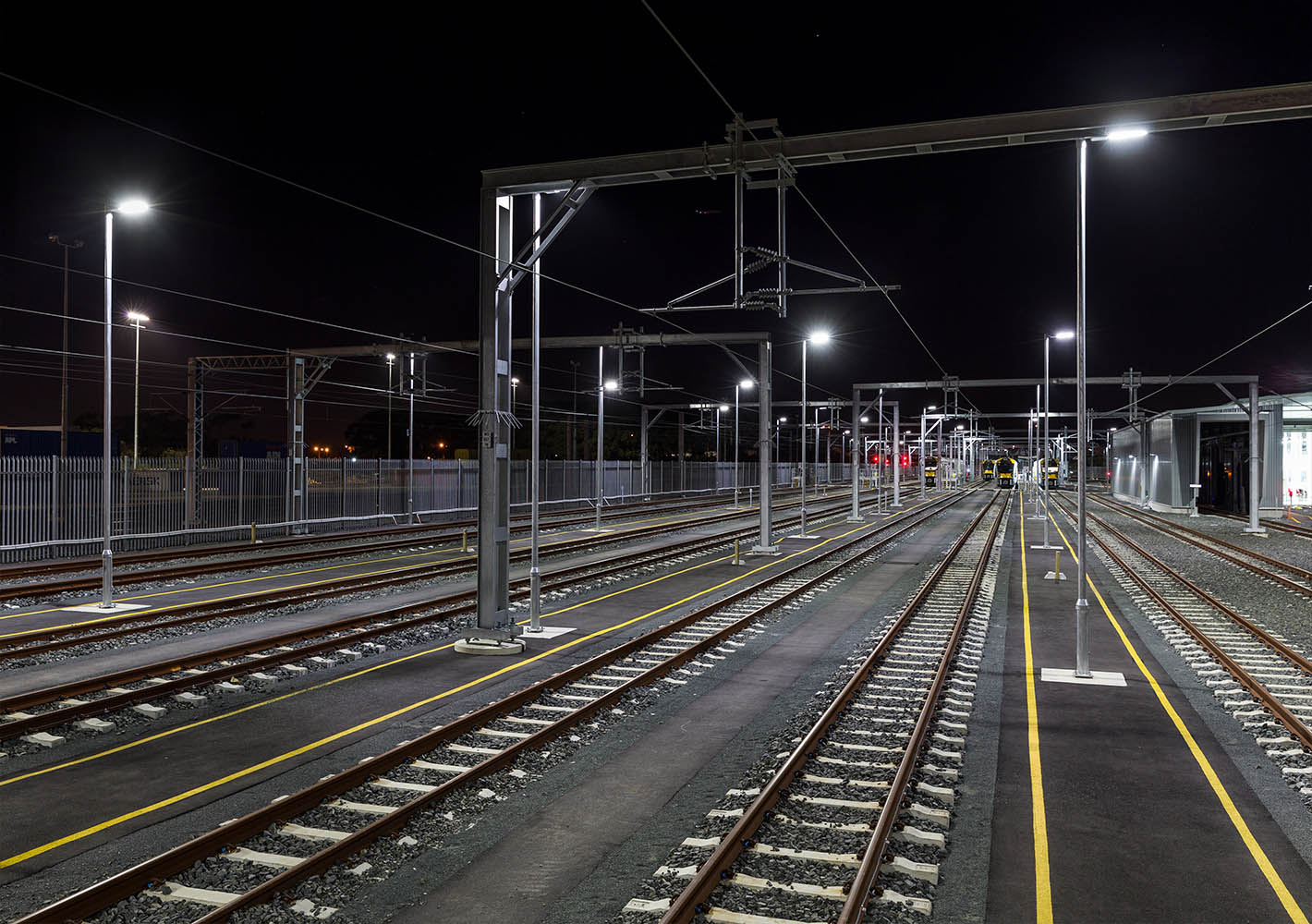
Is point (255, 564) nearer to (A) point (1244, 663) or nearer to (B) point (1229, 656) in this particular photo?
(B) point (1229, 656)

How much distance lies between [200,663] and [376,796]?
6.63m

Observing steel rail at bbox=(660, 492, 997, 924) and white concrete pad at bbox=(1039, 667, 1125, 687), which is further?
white concrete pad at bbox=(1039, 667, 1125, 687)

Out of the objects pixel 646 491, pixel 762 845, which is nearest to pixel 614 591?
pixel 762 845

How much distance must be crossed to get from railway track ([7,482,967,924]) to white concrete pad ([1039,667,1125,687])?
4940 millimetres

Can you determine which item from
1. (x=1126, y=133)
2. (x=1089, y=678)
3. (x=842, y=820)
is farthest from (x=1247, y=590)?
(x=842, y=820)

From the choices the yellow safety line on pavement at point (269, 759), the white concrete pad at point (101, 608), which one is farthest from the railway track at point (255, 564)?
the yellow safety line on pavement at point (269, 759)

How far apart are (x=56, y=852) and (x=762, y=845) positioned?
5.48 m

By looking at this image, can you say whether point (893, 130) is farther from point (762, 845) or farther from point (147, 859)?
point (147, 859)

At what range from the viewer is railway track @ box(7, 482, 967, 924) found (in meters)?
6.16

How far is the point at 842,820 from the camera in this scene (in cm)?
779

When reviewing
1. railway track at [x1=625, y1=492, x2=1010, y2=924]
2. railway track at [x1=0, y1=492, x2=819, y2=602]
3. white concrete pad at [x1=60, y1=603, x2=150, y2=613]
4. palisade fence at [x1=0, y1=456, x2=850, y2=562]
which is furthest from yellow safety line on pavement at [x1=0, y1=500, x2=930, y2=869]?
palisade fence at [x1=0, y1=456, x2=850, y2=562]

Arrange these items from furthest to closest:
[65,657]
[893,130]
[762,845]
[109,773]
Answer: [65,657]
[893,130]
[109,773]
[762,845]

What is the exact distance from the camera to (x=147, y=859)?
668 cm

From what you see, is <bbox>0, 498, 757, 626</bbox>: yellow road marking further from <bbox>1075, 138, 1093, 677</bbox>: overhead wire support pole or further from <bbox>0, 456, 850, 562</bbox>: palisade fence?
<bbox>1075, 138, 1093, 677</bbox>: overhead wire support pole
